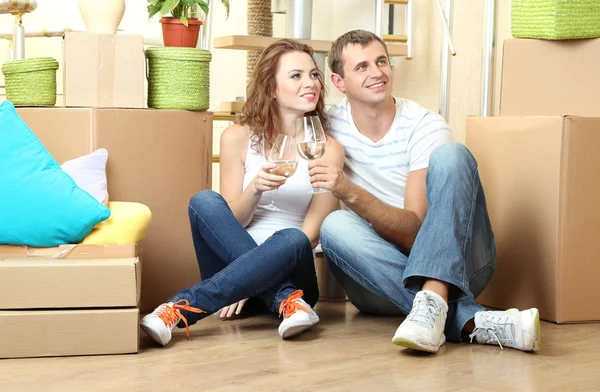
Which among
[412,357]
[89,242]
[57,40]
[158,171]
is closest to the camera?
[412,357]

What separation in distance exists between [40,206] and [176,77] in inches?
25.6

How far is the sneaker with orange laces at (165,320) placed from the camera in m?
1.92

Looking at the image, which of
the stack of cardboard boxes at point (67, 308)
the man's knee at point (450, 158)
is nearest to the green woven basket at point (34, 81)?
the stack of cardboard boxes at point (67, 308)

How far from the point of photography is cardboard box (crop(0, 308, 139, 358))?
1.82 metres

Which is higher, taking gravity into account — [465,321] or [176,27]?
[176,27]

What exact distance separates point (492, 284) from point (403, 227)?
0.52m

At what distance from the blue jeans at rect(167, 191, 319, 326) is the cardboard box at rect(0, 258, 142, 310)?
20 centimetres

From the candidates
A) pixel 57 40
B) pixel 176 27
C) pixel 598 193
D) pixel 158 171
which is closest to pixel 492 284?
pixel 598 193

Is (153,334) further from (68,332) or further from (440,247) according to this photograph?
(440,247)

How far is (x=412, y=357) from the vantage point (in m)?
1.85

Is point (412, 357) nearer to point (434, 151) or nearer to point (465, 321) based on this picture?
point (465, 321)

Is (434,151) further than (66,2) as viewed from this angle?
No

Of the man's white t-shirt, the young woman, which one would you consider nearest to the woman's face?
the young woman

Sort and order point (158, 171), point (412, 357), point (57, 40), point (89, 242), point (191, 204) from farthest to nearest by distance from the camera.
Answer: point (57, 40) < point (158, 171) < point (191, 204) < point (89, 242) < point (412, 357)
